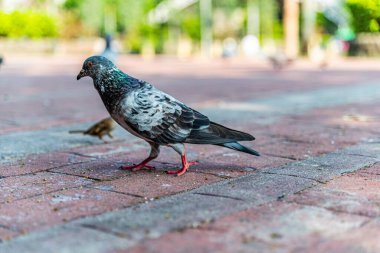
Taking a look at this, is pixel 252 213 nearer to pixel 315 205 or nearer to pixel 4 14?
pixel 315 205

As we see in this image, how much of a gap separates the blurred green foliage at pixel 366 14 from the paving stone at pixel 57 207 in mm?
3555

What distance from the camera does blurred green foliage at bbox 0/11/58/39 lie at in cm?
5047

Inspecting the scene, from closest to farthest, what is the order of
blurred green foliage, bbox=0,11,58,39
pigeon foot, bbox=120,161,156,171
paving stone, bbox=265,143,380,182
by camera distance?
paving stone, bbox=265,143,380,182 → pigeon foot, bbox=120,161,156,171 → blurred green foliage, bbox=0,11,58,39

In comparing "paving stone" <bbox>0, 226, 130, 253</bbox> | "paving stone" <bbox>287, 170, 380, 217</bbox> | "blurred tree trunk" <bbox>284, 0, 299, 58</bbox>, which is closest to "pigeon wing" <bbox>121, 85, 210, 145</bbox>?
"paving stone" <bbox>287, 170, 380, 217</bbox>

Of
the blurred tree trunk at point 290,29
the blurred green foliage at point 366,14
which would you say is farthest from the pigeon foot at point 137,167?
the blurred tree trunk at point 290,29

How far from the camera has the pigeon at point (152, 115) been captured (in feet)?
15.6

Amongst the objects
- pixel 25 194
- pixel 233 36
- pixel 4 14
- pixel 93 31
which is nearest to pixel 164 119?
pixel 25 194

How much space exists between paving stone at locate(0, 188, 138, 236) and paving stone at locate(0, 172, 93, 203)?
138mm

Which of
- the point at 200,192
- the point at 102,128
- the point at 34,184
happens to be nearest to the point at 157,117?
the point at 200,192

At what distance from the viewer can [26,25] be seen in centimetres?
5109

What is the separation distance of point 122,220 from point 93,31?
201 feet

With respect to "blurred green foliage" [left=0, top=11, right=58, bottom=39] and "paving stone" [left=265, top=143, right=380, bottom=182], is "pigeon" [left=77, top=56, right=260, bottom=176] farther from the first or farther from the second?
"blurred green foliage" [left=0, top=11, right=58, bottom=39]

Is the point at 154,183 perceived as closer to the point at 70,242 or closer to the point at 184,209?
the point at 184,209

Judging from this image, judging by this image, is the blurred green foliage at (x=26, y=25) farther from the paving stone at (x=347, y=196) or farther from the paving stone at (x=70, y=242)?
the paving stone at (x=70, y=242)
